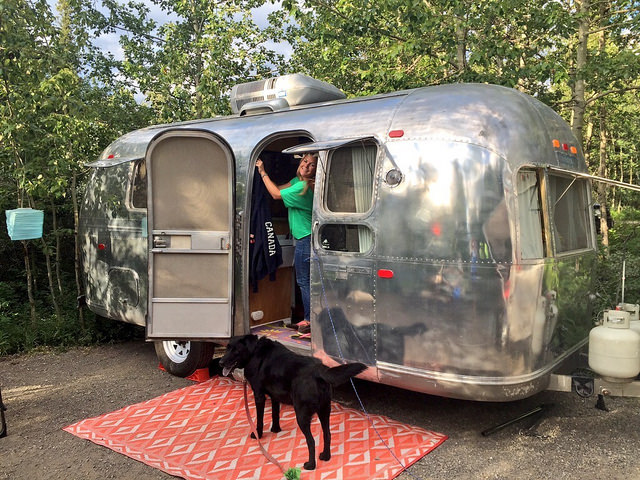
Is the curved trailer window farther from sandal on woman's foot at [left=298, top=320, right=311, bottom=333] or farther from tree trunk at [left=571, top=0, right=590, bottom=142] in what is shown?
tree trunk at [left=571, top=0, right=590, bottom=142]

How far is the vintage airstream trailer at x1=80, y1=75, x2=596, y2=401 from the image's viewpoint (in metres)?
3.83

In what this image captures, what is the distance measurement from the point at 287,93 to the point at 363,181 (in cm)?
195

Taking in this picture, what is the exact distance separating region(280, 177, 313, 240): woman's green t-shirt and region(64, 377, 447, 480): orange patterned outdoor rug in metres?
1.78

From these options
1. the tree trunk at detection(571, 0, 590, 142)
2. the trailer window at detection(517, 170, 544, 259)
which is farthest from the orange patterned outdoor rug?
the tree trunk at detection(571, 0, 590, 142)

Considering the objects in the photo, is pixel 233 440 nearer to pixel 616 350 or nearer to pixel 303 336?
pixel 303 336

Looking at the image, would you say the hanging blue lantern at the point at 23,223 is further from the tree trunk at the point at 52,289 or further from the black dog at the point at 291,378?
the black dog at the point at 291,378

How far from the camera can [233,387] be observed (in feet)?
18.5

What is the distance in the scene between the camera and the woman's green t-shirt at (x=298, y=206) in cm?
527

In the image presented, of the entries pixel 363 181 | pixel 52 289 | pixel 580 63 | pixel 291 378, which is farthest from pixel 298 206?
pixel 580 63

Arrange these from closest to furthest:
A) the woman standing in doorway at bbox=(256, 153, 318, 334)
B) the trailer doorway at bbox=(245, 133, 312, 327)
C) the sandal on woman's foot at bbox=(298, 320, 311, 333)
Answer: the woman standing in doorway at bbox=(256, 153, 318, 334) → the sandal on woman's foot at bbox=(298, 320, 311, 333) → the trailer doorway at bbox=(245, 133, 312, 327)

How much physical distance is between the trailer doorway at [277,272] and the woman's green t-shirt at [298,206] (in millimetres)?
402

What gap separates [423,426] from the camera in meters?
4.58

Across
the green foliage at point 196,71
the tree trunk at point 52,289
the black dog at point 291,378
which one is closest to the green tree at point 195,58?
the green foliage at point 196,71

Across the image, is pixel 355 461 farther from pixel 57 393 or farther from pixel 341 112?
pixel 57 393
